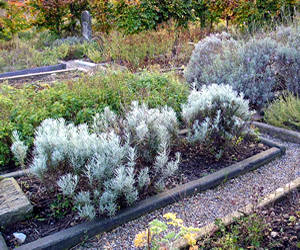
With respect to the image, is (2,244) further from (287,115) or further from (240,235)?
(287,115)

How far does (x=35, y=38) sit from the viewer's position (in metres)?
12.8

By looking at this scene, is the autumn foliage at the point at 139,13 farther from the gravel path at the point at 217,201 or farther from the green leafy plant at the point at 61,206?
the green leafy plant at the point at 61,206

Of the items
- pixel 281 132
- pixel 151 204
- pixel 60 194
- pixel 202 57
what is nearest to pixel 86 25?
pixel 202 57

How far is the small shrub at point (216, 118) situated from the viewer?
3.68 m

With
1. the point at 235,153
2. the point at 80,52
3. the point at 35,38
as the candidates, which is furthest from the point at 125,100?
the point at 35,38

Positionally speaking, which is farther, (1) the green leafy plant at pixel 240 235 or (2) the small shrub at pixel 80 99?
(2) the small shrub at pixel 80 99

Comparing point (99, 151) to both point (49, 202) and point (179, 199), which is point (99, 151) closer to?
point (49, 202)

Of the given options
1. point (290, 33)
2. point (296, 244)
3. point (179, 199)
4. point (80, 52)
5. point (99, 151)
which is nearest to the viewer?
point (296, 244)

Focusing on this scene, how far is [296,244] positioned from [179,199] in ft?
3.44

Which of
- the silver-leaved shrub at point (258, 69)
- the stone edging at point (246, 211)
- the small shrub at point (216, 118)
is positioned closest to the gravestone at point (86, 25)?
the silver-leaved shrub at point (258, 69)

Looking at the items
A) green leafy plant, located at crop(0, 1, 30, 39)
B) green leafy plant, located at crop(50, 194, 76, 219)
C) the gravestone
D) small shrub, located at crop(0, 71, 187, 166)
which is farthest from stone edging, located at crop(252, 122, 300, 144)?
green leafy plant, located at crop(0, 1, 30, 39)

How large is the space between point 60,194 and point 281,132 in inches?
118

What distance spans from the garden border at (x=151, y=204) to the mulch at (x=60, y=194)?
4.7 inches

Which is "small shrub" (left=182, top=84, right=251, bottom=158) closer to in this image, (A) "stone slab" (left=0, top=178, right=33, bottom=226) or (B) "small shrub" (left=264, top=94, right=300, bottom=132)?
(B) "small shrub" (left=264, top=94, right=300, bottom=132)
